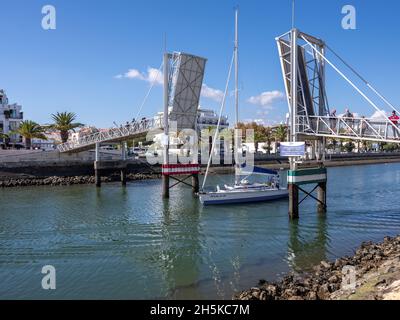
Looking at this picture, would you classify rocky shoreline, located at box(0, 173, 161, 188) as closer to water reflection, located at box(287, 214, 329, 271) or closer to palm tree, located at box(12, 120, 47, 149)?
palm tree, located at box(12, 120, 47, 149)

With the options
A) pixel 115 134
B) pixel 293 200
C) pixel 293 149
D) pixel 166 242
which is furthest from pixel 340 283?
pixel 115 134

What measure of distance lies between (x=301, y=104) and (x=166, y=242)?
636 inches

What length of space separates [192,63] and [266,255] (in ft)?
89.0

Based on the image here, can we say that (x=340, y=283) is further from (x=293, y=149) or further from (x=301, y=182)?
(x=301, y=182)

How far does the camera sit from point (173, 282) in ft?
53.5

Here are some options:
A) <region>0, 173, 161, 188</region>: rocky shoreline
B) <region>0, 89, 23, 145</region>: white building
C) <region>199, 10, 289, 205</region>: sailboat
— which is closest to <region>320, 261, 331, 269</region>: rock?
<region>199, 10, 289, 205</region>: sailboat

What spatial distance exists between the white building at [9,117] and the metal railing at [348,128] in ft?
240

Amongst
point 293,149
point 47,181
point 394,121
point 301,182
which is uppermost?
point 394,121

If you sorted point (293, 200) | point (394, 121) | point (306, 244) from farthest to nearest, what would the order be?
point (293, 200) < point (394, 121) < point (306, 244)

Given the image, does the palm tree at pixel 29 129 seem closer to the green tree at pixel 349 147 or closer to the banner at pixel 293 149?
the banner at pixel 293 149

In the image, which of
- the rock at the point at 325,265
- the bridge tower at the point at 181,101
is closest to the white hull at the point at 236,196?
the bridge tower at the point at 181,101

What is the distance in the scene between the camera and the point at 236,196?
Answer: 116 ft
